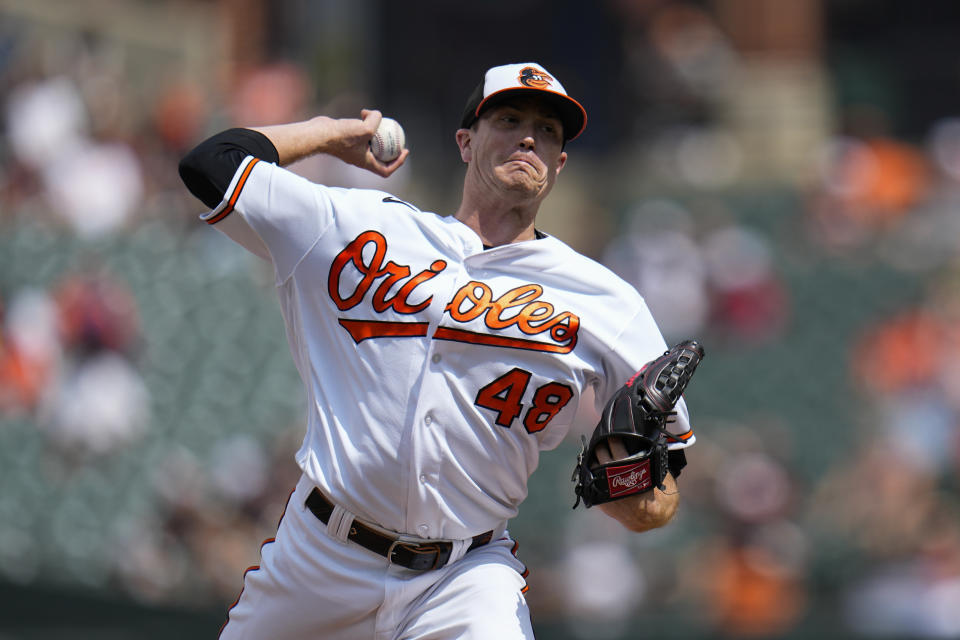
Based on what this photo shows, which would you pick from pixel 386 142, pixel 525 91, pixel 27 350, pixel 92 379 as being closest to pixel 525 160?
pixel 525 91

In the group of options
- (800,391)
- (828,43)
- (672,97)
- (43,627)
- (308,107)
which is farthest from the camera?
(828,43)

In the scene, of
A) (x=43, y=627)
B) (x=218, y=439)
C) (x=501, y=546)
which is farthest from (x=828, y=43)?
(x=501, y=546)

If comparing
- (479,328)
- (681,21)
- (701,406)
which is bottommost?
(479,328)

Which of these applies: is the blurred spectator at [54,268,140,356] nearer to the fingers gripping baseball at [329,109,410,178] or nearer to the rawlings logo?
the fingers gripping baseball at [329,109,410,178]

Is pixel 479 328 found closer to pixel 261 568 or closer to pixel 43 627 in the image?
pixel 261 568

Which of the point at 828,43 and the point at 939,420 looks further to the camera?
the point at 828,43

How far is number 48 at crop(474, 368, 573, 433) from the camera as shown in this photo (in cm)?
322

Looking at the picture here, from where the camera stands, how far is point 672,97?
11.6 meters

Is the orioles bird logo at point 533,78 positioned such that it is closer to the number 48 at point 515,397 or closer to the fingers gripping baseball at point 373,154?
the fingers gripping baseball at point 373,154

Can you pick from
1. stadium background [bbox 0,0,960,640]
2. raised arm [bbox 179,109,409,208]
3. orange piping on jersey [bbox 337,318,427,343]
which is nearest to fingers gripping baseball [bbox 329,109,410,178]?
raised arm [bbox 179,109,409,208]

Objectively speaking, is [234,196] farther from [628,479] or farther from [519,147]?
[628,479]

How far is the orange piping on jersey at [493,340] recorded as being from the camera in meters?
3.21

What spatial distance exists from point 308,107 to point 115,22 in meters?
2.68

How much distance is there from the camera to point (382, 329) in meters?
3.25
